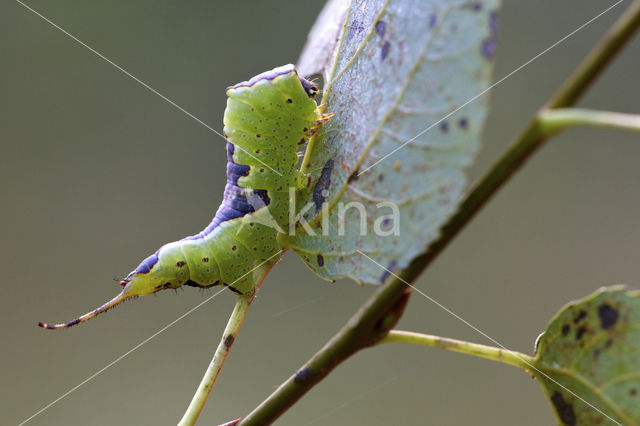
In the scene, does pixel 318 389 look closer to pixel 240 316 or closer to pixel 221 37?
pixel 221 37

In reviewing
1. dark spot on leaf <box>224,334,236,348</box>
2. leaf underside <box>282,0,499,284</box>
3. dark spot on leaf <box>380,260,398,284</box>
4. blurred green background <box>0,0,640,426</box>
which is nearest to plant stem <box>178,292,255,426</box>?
dark spot on leaf <box>224,334,236,348</box>

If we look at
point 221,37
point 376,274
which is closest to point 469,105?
point 376,274

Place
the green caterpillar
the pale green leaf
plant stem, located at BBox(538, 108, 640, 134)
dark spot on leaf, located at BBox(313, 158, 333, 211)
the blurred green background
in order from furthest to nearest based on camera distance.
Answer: the blurred green background < the green caterpillar < dark spot on leaf, located at BBox(313, 158, 333, 211) < the pale green leaf < plant stem, located at BBox(538, 108, 640, 134)

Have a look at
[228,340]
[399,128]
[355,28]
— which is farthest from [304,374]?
[355,28]

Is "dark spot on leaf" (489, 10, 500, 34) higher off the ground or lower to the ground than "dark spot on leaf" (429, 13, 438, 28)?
lower

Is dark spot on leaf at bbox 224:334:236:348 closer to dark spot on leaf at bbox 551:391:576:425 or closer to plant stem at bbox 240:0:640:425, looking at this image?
plant stem at bbox 240:0:640:425

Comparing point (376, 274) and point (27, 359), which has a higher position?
point (376, 274)
